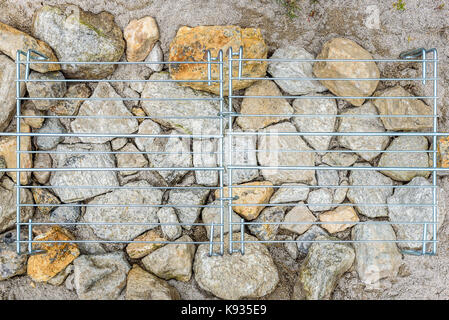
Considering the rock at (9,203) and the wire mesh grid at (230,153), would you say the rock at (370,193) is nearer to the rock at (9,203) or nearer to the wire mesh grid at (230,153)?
the wire mesh grid at (230,153)

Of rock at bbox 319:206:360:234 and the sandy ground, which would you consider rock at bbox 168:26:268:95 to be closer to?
the sandy ground

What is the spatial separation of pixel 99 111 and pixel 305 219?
853mm

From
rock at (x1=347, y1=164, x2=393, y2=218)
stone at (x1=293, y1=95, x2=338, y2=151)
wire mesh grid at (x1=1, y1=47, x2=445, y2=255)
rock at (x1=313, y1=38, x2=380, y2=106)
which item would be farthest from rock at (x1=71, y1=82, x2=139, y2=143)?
rock at (x1=347, y1=164, x2=393, y2=218)

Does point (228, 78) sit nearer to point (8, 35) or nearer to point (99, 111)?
point (99, 111)

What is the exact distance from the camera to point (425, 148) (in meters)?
1.31

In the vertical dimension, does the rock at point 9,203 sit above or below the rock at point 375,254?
Result: above

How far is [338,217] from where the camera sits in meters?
1.34

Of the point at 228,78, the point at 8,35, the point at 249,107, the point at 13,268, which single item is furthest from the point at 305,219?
the point at 8,35

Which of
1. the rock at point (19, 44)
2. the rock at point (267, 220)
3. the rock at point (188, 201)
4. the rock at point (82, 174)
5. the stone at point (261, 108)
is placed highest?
the rock at point (19, 44)

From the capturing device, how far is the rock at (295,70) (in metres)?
1.30

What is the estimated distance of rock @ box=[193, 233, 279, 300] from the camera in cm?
128

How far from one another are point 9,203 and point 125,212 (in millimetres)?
421

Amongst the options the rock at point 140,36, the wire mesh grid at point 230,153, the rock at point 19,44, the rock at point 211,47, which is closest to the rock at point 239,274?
the wire mesh grid at point 230,153

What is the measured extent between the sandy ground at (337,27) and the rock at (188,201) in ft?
0.90
